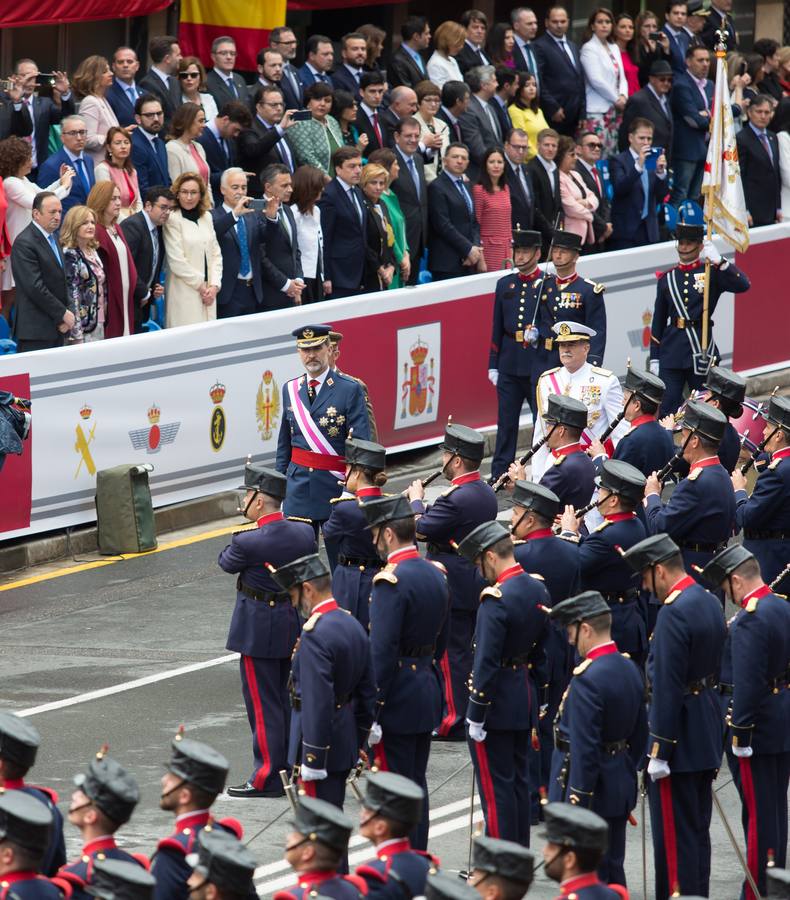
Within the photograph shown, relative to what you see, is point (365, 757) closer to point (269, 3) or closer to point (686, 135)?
point (269, 3)

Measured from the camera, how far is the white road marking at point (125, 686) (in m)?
11.9

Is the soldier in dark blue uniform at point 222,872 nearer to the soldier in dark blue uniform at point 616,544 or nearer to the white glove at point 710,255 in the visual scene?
the soldier in dark blue uniform at point 616,544

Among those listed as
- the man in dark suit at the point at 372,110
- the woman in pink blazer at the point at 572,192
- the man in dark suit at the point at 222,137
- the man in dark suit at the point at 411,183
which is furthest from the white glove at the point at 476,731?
the woman in pink blazer at the point at 572,192

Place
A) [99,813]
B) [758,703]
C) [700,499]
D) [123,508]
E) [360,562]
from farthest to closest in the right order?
[123,508] → [360,562] → [700,499] → [758,703] → [99,813]

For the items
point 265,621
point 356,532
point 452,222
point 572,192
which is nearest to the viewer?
point 265,621

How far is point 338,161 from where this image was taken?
1761 centimetres

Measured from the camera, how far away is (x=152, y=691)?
1229cm

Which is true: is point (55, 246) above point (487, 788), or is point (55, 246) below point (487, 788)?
above

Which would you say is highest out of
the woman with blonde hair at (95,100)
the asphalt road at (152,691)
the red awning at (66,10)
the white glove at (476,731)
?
the red awning at (66,10)

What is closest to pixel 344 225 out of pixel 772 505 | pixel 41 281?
pixel 41 281

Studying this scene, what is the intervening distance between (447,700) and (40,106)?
24.3ft

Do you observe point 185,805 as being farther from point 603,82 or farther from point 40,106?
point 603,82

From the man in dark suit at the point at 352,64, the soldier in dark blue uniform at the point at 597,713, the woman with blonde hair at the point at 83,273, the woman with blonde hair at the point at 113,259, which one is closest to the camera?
the soldier in dark blue uniform at the point at 597,713

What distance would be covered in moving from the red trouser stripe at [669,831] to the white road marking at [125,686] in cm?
404
